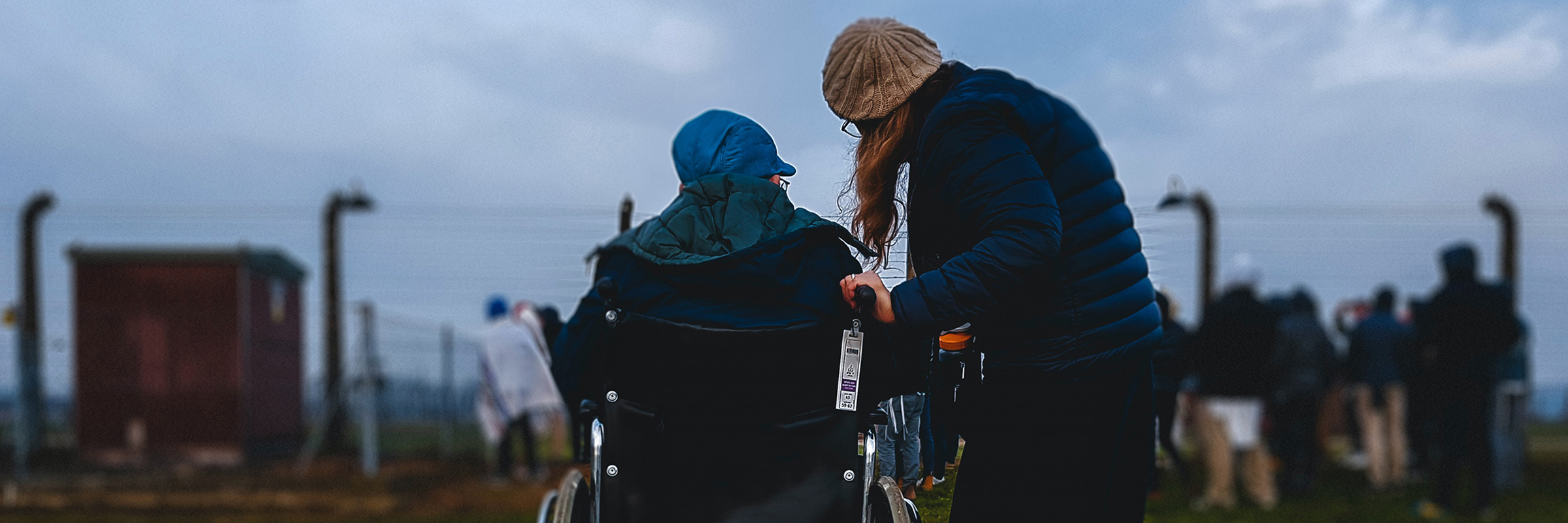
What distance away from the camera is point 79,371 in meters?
11.8

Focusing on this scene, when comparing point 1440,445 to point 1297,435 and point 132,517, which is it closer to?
point 1297,435

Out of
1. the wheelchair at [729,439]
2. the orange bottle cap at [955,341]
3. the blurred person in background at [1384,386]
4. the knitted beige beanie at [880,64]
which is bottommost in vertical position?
the blurred person in background at [1384,386]

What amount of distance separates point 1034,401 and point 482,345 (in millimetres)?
8177

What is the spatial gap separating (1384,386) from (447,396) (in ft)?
26.5

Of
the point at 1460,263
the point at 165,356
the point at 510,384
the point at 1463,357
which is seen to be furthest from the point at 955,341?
the point at 165,356

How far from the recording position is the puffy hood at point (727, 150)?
2.19 meters

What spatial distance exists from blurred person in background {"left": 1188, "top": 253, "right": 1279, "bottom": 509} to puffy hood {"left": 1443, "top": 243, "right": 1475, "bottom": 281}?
1.06m

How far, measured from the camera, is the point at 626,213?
2.37m

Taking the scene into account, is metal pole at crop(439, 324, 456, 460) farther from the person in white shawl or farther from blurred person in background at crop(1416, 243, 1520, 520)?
blurred person in background at crop(1416, 243, 1520, 520)

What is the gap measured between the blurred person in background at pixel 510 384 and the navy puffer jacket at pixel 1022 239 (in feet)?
25.5

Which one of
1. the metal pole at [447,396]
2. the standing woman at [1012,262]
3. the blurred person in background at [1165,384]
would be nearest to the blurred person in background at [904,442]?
the standing woman at [1012,262]

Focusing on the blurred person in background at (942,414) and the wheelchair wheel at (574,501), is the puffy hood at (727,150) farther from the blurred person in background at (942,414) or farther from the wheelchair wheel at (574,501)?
the wheelchair wheel at (574,501)

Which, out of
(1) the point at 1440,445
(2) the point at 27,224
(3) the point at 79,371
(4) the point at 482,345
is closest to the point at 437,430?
(4) the point at 482,345

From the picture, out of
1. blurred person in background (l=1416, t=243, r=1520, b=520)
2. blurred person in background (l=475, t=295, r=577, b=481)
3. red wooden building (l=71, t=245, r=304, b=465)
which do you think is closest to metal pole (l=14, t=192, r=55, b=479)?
red wooden building (l=71, t=245, r=304, b=465)
